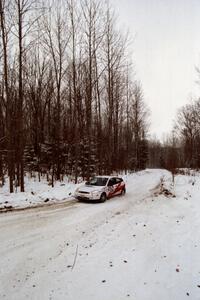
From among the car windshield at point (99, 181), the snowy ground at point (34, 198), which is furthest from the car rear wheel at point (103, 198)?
the snowy ground at point (34, 198)

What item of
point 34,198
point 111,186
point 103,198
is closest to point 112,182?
point 111,186

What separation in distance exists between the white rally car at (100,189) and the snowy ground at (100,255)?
10.6 ft

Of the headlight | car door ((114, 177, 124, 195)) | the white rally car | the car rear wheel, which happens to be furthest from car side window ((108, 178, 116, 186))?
the headlight

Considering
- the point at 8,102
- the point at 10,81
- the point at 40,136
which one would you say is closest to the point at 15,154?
the point at 8,102

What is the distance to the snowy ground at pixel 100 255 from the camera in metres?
4.86

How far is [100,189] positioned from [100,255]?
27.2 feet

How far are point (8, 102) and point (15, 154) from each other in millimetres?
4153

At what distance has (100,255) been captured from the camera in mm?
6477

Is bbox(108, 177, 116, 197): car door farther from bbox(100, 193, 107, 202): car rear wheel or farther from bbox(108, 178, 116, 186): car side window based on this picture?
bbox(100, 193, 107, 202): car rear wheel

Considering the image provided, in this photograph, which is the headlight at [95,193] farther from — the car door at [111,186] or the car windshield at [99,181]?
the car door at [111,186]

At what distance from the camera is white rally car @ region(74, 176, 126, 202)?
14320mm

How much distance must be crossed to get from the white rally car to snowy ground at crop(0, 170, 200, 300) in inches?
127

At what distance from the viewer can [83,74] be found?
78.2ft

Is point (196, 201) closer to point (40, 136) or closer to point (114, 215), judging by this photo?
point (114, 215)
